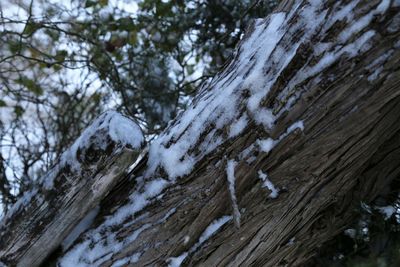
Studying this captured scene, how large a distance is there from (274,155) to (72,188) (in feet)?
2.39

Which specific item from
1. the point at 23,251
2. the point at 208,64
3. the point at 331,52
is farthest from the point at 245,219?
the point at 208,64

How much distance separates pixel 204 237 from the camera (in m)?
1.61

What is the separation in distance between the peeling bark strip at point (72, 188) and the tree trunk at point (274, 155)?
3.6 inches

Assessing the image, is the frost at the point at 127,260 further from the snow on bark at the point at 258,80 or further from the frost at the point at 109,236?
the snow on bark at the point at 258,80

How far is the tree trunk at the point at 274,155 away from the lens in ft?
4.71

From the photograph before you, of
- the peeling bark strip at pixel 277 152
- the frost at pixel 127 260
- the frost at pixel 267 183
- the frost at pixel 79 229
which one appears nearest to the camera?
the peeling bark strip at pixel 277 152

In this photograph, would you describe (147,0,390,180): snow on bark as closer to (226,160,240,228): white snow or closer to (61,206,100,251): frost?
(226,160,240,228): white snow

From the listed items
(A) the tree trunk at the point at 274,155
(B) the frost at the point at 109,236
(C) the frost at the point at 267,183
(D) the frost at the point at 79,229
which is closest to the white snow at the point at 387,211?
(A) the tree trunk at the point at 274,155

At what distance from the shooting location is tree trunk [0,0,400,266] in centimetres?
143

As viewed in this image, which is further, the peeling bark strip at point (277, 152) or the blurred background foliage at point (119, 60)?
the blurred background foliage at point (119, 60)

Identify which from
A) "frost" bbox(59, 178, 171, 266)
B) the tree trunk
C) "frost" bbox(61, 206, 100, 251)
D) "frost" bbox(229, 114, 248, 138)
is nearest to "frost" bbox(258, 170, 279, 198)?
the tree trunk

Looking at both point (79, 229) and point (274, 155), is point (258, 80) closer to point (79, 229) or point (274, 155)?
point (274, 155)

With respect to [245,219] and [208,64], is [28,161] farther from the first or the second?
[245,219]

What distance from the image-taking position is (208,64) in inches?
178
